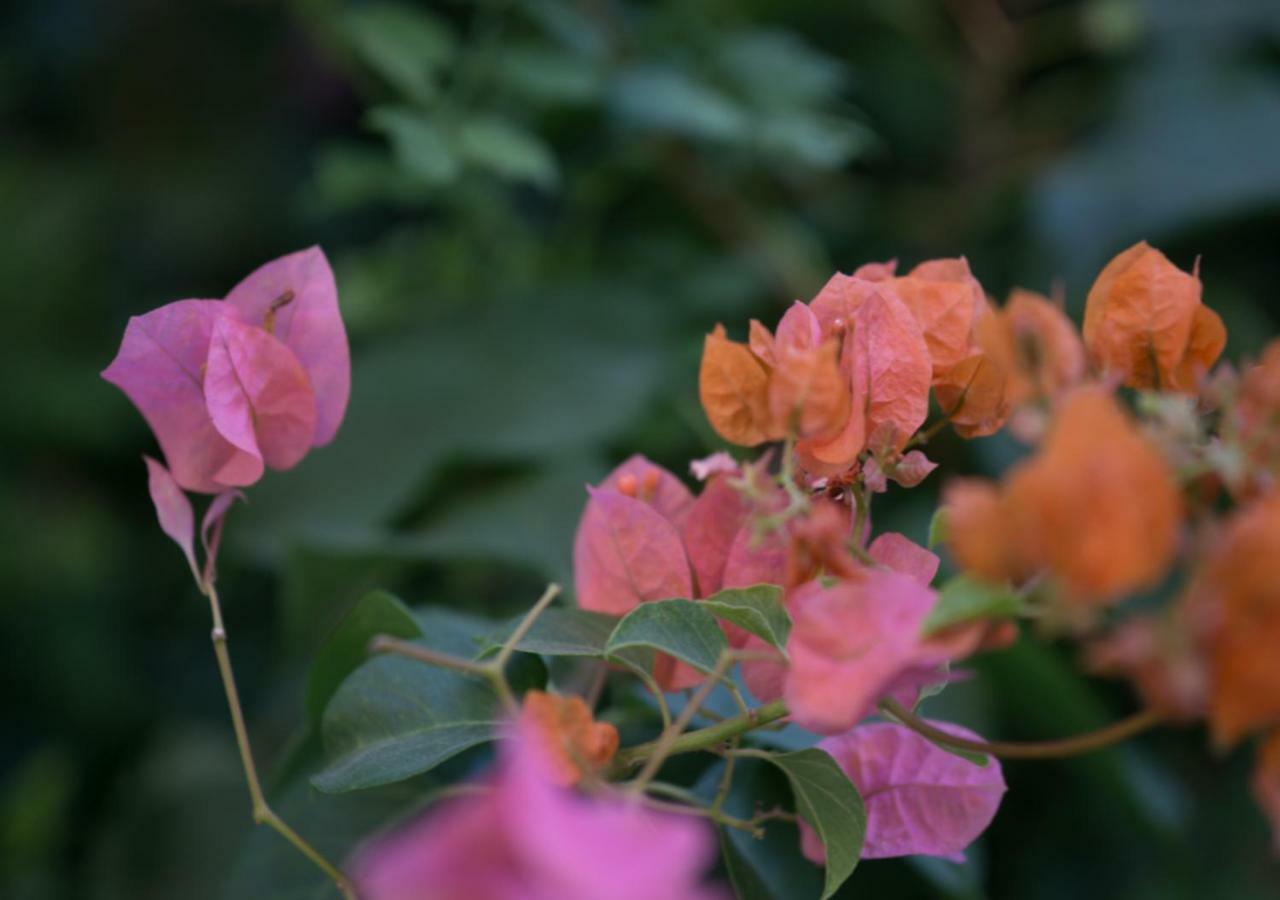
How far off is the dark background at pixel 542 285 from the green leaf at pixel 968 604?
218 mm

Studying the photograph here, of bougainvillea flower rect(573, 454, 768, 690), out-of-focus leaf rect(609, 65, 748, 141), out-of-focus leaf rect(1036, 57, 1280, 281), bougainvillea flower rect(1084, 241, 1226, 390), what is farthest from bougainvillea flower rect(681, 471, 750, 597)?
out-of-focus leaf rect(1036, 57, 1280, 281)

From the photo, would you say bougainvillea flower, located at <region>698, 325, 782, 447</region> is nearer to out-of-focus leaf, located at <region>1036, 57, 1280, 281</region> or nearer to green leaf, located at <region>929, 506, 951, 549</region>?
green leaf, located at <region>929, 506, 951, 549</region>

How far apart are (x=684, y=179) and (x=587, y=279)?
0.10 m

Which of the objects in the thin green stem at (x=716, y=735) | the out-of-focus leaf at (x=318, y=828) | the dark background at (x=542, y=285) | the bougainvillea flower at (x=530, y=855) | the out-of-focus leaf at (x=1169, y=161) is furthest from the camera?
the out-of-focus leaf at (x=1169, y=161)

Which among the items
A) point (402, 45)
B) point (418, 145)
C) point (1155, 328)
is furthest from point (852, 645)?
point (402, 45)

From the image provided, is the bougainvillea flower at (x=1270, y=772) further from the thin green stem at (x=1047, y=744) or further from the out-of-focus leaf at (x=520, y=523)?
the out-of-focus leaf at (x=520, y=523)

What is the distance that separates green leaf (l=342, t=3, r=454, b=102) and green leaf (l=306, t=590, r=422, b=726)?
0.32m

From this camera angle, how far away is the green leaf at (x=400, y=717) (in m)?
0.30

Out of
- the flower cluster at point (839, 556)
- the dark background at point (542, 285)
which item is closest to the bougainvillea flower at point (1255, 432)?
the flower cluster at point (839, 556)

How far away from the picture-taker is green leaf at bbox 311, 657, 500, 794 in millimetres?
296

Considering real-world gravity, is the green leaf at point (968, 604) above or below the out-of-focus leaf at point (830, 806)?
above

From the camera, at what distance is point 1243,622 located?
198 millimetres

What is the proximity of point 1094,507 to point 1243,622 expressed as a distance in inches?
1.3

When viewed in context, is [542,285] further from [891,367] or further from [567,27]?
[891,367]
